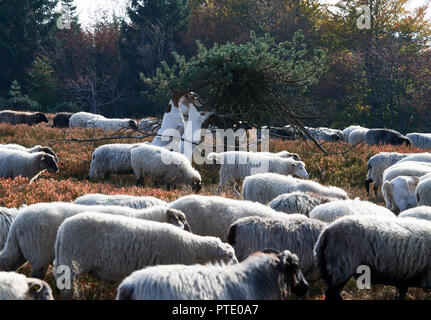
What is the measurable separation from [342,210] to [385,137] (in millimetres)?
16606

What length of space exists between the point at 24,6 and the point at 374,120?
91.3ft

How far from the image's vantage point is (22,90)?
126 feet

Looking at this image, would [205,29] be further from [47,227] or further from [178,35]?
[47,227]

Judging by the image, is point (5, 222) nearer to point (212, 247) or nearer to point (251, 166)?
point (212, 247)

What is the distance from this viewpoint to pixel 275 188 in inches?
342

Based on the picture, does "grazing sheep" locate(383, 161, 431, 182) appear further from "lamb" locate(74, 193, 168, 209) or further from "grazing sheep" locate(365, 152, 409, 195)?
"lamb" locate(74, 193, 168, 209)

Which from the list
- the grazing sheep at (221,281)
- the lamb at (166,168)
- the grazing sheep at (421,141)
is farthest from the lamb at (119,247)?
the grazing sheep at (421,141)

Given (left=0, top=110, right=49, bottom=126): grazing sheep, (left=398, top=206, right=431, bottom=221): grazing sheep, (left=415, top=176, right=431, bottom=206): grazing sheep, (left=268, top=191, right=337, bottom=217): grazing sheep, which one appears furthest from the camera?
(left=0, top=110, right=49, bottom=126): grazing sheep

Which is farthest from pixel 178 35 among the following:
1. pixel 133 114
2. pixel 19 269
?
pixel 19 269

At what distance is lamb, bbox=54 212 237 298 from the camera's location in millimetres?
4762

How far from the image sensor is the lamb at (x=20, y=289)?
3.50m

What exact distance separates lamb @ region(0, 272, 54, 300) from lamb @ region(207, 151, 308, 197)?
752cm

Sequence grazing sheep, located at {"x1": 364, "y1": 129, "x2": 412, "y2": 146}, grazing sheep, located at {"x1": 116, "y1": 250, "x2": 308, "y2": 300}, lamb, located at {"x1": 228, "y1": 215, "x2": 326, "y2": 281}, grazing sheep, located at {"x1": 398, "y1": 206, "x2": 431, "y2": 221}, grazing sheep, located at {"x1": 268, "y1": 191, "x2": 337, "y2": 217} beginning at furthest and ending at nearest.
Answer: grazing sheep, located at {"x1": 364, "y1": 129, "x2": 412, "y2": 146} → grazing sheep, located at {"x1": 268, "y1": 191, "x2": 337, "y2": 217} → grazing sheep, located at {"x1": 398, "y1": 206, "x2": 431, "y2": 221} → lamb, located at {"x1": 228, "y1": 215, "x2": 326, "y2": 281} → grazing sheep, located at {"x1": 116, "y1": 250, "x2": 308, "y2": 300}

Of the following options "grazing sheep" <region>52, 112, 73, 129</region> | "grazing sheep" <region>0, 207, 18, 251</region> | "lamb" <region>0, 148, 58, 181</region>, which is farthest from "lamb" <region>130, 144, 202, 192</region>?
"grazing sheep" <region>52, 112, 73, 129</region>
